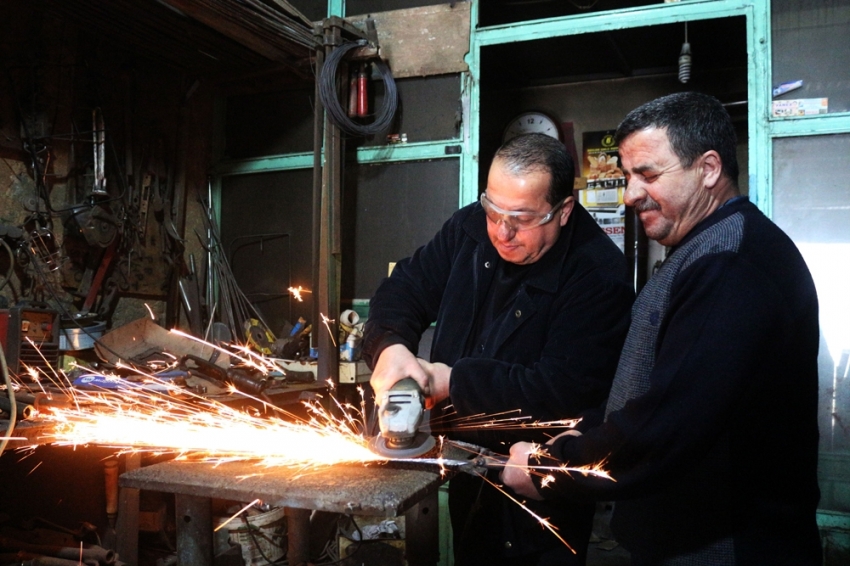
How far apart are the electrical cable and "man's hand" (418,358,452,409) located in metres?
2.63

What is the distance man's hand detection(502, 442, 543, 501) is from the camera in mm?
1799

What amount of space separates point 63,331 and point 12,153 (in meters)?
1.10

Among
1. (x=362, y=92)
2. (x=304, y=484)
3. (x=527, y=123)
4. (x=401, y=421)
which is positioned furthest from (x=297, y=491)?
(x=527, y=123)

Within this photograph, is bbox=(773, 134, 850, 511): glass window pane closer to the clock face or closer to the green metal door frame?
the green metal door frame

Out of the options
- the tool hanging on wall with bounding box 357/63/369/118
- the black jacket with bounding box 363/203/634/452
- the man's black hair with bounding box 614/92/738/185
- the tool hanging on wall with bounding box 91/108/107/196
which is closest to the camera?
the man's black hair with bounding box 614/92/738/185

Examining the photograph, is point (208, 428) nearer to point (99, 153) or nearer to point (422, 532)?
point (422, 532)

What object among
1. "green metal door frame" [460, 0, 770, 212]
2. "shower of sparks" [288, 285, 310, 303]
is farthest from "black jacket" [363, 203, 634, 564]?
"shower of sparks" [288, 285, 310, 303]

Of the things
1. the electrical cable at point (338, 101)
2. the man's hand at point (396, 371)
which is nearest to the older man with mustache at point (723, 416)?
the man's hand at point (396, 371)

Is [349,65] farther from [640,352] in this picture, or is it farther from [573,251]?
[640,352]

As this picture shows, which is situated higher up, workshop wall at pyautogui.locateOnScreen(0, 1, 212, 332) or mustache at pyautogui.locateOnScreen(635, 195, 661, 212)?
workshop wall at pyautogui.locateOnScreen(0, 1, 212, 332)

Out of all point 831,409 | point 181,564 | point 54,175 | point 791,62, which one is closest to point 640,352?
point 181,564

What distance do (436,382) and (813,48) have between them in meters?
3.16

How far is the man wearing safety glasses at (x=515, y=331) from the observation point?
202 cm

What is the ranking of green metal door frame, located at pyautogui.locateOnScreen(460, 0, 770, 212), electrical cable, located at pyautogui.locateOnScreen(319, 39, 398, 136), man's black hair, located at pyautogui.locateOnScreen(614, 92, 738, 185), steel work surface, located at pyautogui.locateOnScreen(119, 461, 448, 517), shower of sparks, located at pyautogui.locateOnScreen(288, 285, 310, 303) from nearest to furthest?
steel work surface, located at pyautogui.locateOnScreen(119, 461, 448, 517) < man's black hair, located at pyautogui.locateOnScreen(614, 92, 738, 185) < green metal door frame, located at pyautogui.locateOnScreen(460, 0, 770, 212) < electrical cable, located at pyautogui.locateOnScreen(319, 39, 398, 136) < shower of sparks, located at pyautogui.locateOnScreen(288, 285, 310, 303)
